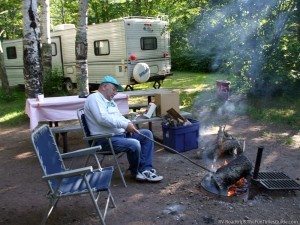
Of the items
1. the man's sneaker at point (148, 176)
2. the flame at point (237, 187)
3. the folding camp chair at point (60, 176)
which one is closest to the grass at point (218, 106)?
the flame at point (237, 187)

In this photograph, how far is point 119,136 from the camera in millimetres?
4562

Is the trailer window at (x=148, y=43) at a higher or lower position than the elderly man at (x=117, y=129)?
higher

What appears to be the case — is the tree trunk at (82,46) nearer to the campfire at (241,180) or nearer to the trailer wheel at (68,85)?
the trailer wheel at (68,85)

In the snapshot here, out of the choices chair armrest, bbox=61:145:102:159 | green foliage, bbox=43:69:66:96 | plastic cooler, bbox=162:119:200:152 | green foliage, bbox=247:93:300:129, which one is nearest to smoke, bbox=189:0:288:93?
green foliage, bbox=247:93:300:129

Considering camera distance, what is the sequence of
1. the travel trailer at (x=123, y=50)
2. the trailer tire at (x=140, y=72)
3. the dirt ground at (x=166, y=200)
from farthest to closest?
1. the travel trailer at (x=123, y=50)
2. the trailer tire at (x=140, y=72)
3. the dirt ground at (x=166, y=200)

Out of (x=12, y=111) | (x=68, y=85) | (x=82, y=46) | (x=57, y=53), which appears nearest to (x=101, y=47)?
(x=68, y=85)

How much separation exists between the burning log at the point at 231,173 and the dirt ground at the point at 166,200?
0.69 feet

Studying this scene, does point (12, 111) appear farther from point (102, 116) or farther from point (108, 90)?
point (102, 116)

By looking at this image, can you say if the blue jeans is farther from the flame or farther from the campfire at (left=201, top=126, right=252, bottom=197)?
the flame

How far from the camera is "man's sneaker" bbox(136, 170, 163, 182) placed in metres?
4.55

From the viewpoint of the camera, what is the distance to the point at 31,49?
747 cm

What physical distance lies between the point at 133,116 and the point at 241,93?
4.84 m

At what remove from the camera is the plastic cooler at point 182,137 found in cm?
571

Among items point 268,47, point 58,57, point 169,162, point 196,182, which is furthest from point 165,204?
point 58,57
